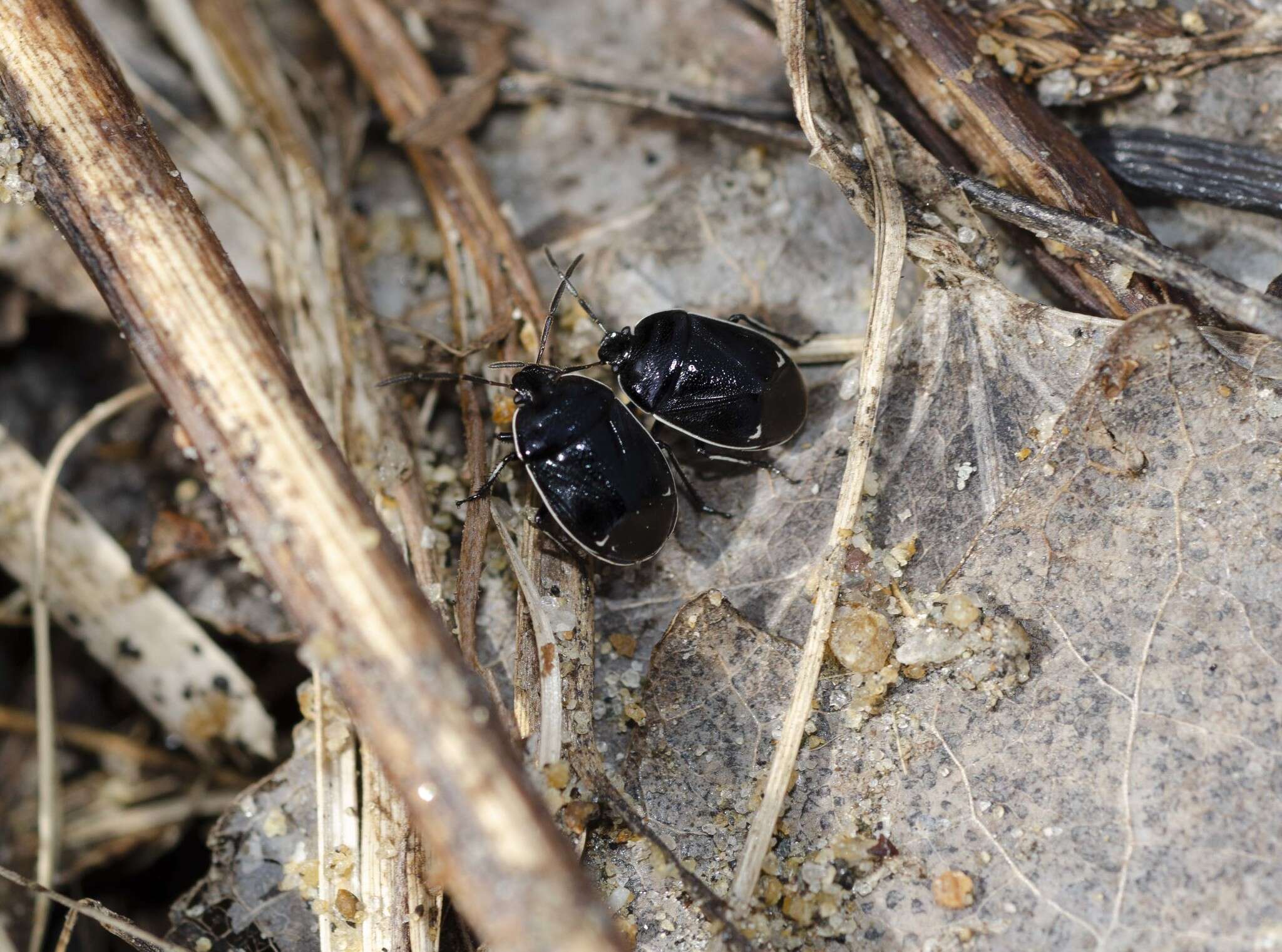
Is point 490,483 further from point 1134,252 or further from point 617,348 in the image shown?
point 1134,252

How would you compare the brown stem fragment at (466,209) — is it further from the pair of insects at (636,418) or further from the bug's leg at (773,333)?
the bug's leg at (773,333)

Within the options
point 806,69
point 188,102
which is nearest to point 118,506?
point 188,102

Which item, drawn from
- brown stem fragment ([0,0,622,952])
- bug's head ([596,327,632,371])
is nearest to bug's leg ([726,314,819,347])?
bug's head ([596,327,632,371])

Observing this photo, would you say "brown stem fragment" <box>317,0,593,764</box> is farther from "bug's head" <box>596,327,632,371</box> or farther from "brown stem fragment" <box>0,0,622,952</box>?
"brown stem fragment" <box>0,0,622,952</box>

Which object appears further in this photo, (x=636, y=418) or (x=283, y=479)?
(x=636, y=418)

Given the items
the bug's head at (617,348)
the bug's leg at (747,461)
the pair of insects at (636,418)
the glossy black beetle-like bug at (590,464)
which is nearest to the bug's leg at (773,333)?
the pair of insects at (636,418)

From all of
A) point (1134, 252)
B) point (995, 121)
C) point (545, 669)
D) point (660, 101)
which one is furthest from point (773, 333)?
point (545, 669)

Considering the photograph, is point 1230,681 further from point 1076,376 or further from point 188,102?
point 188,102
